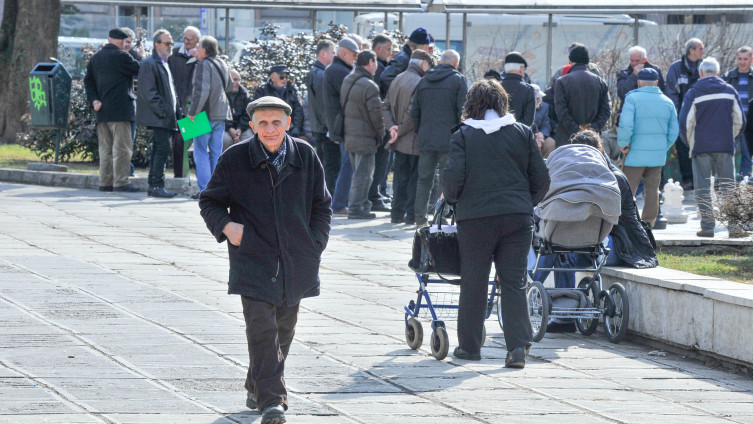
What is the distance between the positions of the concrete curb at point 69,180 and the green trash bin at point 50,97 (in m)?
0.77

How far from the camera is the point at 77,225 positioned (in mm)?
12969

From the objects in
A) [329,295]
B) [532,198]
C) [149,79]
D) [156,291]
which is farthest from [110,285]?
[149,79]

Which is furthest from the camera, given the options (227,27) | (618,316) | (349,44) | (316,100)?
(227,27)

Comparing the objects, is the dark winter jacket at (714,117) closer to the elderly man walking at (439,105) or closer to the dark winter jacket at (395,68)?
the elderly man walking at (439,105)

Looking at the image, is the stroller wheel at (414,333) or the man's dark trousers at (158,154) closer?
the stroller wheel at (414,333)

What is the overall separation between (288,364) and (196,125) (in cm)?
824

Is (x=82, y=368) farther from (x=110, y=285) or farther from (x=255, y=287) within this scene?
(x=110, y=285)

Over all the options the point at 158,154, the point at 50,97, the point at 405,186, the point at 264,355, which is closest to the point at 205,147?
the point at 158,154

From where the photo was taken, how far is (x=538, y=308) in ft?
27.9

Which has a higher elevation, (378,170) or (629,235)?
(378,170)

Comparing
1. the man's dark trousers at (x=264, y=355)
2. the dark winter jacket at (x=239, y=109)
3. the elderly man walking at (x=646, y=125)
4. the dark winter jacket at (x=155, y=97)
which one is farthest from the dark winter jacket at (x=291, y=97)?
the man's dark trousers at (x=264, y=355)

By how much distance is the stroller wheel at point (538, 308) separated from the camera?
8.28 meters

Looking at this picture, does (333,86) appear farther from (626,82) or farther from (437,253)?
(437,253)

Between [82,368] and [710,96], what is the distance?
28.1 feet
